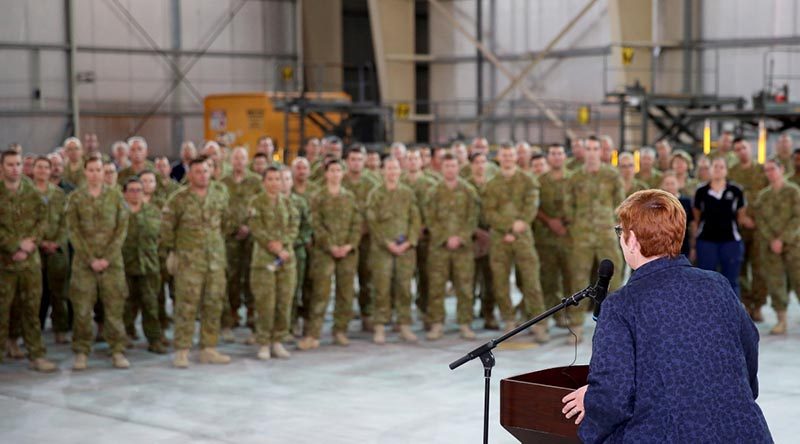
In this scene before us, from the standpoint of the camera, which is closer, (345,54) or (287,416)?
(287,416)

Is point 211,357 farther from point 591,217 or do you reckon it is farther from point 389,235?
point 591,217

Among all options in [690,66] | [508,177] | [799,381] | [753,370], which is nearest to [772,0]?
[690,66]

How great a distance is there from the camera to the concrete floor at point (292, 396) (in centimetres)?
710

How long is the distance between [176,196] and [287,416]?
8.19 ft

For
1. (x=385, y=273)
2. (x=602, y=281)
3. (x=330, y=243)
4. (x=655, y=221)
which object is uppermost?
(x=655, y=221)

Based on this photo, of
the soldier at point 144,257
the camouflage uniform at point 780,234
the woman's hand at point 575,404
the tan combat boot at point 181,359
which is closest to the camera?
the woman's hand at point 575,404

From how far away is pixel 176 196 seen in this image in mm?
9219

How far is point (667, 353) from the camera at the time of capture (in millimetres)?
3121

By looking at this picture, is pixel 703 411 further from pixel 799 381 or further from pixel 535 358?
pixel 535 358

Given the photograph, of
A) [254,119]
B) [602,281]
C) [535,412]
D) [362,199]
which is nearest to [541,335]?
[362,199]

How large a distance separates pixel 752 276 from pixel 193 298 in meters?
5.76

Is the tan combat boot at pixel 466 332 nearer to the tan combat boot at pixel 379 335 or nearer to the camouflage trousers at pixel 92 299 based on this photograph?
the tan combat boot at pixel 379 335

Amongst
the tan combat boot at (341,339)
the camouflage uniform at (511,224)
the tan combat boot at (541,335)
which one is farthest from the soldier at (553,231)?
the tan combat boot at (341,339)

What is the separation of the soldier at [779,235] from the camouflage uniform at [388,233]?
333 cm
